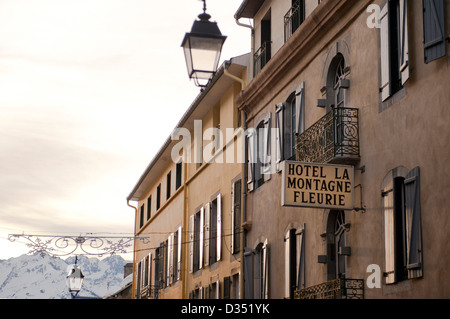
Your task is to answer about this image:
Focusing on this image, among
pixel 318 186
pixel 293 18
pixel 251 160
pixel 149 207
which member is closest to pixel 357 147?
pixel 318 186

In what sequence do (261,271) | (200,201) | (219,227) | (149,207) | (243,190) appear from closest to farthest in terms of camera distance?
(261,271), (243,190), (219,227), (200,201), (149,207)

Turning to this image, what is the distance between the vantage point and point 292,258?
19.1 meters

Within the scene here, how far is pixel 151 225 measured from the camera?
38.9 metres

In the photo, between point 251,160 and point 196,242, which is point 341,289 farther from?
point 196,242

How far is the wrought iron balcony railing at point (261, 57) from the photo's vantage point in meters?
22.2

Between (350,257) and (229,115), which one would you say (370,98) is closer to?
(350,257)

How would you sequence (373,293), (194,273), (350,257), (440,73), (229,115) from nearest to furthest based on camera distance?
1. (440,73)
2. (373,293)
3. (350,257)
4. (229,115)
5. (194,273)

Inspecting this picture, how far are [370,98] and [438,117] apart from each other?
2.69 meters

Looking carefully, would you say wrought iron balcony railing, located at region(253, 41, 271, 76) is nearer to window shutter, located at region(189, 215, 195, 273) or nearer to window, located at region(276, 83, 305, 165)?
window, located at region(276, 83, 305, 165)

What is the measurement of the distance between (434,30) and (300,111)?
20.4 ft

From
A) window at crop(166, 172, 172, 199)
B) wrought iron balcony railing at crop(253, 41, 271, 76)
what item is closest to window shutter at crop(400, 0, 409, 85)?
wrought iron balcony railing at crop(253, 41, 271, 76)

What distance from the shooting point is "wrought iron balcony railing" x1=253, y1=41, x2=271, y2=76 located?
872 inches

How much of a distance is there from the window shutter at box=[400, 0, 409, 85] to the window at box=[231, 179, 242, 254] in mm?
10290
